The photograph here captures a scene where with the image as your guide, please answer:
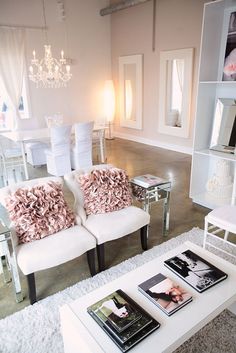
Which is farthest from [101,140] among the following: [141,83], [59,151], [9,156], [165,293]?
[165,293]

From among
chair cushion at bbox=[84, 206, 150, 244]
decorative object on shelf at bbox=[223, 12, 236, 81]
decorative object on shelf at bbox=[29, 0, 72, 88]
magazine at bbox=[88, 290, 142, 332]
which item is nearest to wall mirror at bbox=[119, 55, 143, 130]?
decorative object on shelf at bbox=[29, 0, 72, 88]

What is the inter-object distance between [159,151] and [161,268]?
472 centimetres

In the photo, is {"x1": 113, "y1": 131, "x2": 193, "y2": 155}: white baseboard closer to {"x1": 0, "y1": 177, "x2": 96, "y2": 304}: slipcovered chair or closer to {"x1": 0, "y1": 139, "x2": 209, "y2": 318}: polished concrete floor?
{"x1": 0, "y1": 139, "x2": 209, "y2": 318}: polished concrete floor

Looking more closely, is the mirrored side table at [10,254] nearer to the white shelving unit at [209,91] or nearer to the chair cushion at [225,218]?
the chair cushion at [225,218]

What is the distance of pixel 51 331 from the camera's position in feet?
5.65

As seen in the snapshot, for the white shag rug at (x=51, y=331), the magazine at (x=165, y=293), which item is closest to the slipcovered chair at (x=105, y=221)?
the white shag rug at (x=51, y=331)

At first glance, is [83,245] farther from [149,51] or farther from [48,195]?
[149,51]

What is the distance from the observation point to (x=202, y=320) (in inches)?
52.3

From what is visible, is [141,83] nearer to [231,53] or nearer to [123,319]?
[231,53]

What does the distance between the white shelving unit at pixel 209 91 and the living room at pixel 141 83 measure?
0.04ft

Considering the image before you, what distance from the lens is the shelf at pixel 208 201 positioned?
3285mm

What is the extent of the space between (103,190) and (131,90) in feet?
17.1

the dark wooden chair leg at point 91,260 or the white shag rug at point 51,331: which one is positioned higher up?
the dark wooden chair leg at point 91,260

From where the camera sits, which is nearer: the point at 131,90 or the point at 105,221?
the point at 105,221
